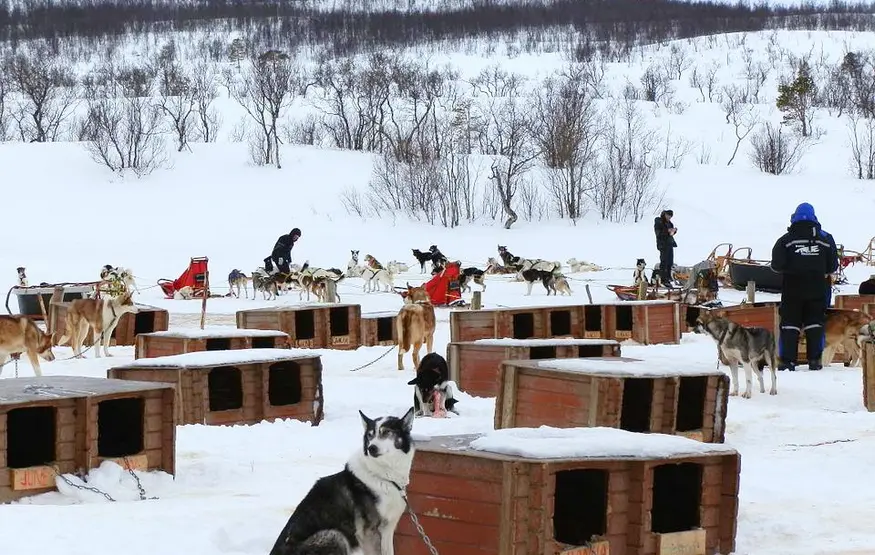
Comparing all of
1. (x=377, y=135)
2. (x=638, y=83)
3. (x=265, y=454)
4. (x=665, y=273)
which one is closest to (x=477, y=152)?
(x=377, y=135)

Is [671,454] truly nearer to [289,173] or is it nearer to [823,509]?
[823,509]

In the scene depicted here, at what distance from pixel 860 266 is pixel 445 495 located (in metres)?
24.3

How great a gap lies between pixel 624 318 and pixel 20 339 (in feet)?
21.2

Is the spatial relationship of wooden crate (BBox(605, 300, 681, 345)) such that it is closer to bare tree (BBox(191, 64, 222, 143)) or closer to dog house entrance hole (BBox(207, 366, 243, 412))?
dog house entrance hole (BBox(207, 366, 243, 412))

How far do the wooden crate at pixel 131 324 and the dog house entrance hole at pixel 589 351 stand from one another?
6.75 metres

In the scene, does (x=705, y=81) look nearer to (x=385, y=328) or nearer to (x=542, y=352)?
(x=385, y=328)

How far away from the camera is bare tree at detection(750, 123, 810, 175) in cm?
4441

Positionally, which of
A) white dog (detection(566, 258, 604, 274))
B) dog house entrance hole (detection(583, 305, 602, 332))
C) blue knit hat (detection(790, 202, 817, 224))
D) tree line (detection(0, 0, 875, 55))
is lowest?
white dog (detection(566, 258, 604, 274))

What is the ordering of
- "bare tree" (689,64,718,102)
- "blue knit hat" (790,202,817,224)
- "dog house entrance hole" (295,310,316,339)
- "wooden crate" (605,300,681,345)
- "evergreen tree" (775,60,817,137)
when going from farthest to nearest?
"bare tree" (689,64,718,102) → "evergreen tree" (775,60,817,137) → "dog house entrance hole" (295,310,316,339) → "wooden crate" (605,300,681,345) → "blue knit hat" (790,202,817,224)

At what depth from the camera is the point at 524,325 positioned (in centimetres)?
1320

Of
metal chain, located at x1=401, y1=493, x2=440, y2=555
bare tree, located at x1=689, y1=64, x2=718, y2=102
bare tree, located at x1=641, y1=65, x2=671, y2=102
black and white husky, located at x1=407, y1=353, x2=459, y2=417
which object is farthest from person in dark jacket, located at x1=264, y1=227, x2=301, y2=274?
bare tree, located at x1=689, y1=64, x2=718, y2=102

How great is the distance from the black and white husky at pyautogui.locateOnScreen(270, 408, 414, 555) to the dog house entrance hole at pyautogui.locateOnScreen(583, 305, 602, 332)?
31.2ft

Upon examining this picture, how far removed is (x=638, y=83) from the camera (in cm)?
6756

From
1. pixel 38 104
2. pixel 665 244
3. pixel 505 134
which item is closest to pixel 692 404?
pixel 665 244
